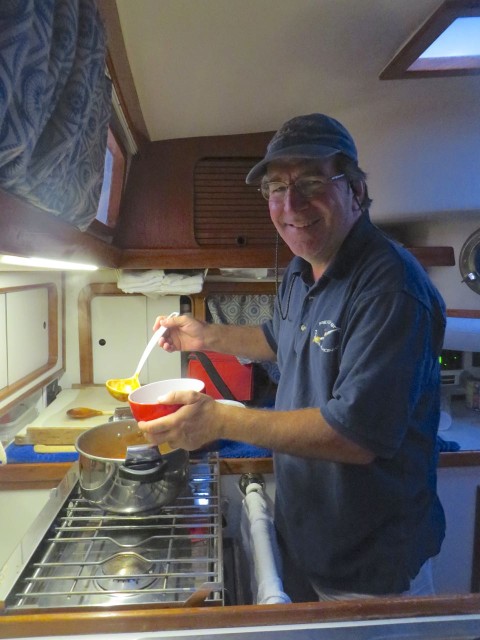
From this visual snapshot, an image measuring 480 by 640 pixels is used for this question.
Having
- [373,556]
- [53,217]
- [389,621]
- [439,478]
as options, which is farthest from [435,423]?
[53,217]

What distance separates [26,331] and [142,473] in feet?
3.10

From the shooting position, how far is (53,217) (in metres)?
0.85

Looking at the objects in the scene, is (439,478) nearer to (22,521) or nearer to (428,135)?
(428,135)

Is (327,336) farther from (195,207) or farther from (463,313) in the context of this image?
(463,313)

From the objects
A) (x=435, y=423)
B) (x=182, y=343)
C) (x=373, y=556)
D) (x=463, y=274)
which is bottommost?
(x=373, y=556)

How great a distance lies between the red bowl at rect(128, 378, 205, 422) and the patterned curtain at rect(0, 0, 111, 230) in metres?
0.37

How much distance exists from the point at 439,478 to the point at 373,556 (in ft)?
2.46

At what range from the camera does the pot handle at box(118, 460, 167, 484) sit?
34.9 inches

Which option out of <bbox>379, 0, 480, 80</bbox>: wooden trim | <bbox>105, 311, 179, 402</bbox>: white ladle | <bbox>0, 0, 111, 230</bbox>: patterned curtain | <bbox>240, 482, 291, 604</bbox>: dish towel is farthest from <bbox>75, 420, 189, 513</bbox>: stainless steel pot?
<bbox>379, 0, 480, 80</bbox>: wooden trim

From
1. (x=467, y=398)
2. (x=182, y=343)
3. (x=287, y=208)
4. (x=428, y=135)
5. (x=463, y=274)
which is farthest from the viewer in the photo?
(x=467, y=398)

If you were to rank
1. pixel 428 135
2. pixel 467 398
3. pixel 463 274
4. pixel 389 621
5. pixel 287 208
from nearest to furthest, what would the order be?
1. pixel 389 621
2. pixel 287 208
3. pixel 428 135
4. pixel 463 274
5. pixel 467 398

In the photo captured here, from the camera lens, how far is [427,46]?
1.13 m

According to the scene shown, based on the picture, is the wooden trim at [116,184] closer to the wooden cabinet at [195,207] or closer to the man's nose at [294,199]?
the wooden cabinet at [195,207]

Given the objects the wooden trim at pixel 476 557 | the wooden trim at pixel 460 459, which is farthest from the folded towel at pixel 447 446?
the wooden trim at pixel 476 557
